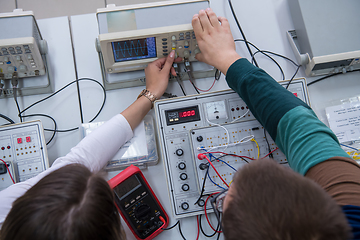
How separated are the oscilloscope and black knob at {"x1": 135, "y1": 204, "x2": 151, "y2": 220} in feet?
2.10

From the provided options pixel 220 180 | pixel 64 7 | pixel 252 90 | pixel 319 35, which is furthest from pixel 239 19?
pixel 64 7

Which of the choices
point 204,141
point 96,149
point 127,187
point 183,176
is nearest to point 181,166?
point 183,176

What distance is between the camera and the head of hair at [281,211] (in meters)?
0.41

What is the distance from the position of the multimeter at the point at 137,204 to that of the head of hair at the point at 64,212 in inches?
14.3

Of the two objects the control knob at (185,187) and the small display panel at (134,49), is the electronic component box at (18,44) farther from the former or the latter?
the control knob at (185,187)

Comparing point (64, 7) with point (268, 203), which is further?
point (64, 7)

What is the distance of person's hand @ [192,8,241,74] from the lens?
1022 mm

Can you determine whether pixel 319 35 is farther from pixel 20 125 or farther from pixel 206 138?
pixel 20 125

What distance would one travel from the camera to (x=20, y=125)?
1.06 metres

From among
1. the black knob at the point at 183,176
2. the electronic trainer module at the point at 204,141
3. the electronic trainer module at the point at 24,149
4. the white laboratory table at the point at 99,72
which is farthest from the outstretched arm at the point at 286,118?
the electronic trainer module at the point at 24,149

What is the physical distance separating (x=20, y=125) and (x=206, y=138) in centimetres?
80

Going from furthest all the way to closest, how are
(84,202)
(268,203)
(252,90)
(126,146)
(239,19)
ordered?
(239,19), (126,146), (252,90), (84,202), (268,203)

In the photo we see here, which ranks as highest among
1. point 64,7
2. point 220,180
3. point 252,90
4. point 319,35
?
point 64,7

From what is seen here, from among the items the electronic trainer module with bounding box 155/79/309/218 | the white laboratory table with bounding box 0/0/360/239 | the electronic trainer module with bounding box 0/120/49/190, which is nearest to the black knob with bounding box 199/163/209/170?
the electronic trainer module with bounding box 155/79/309/218
